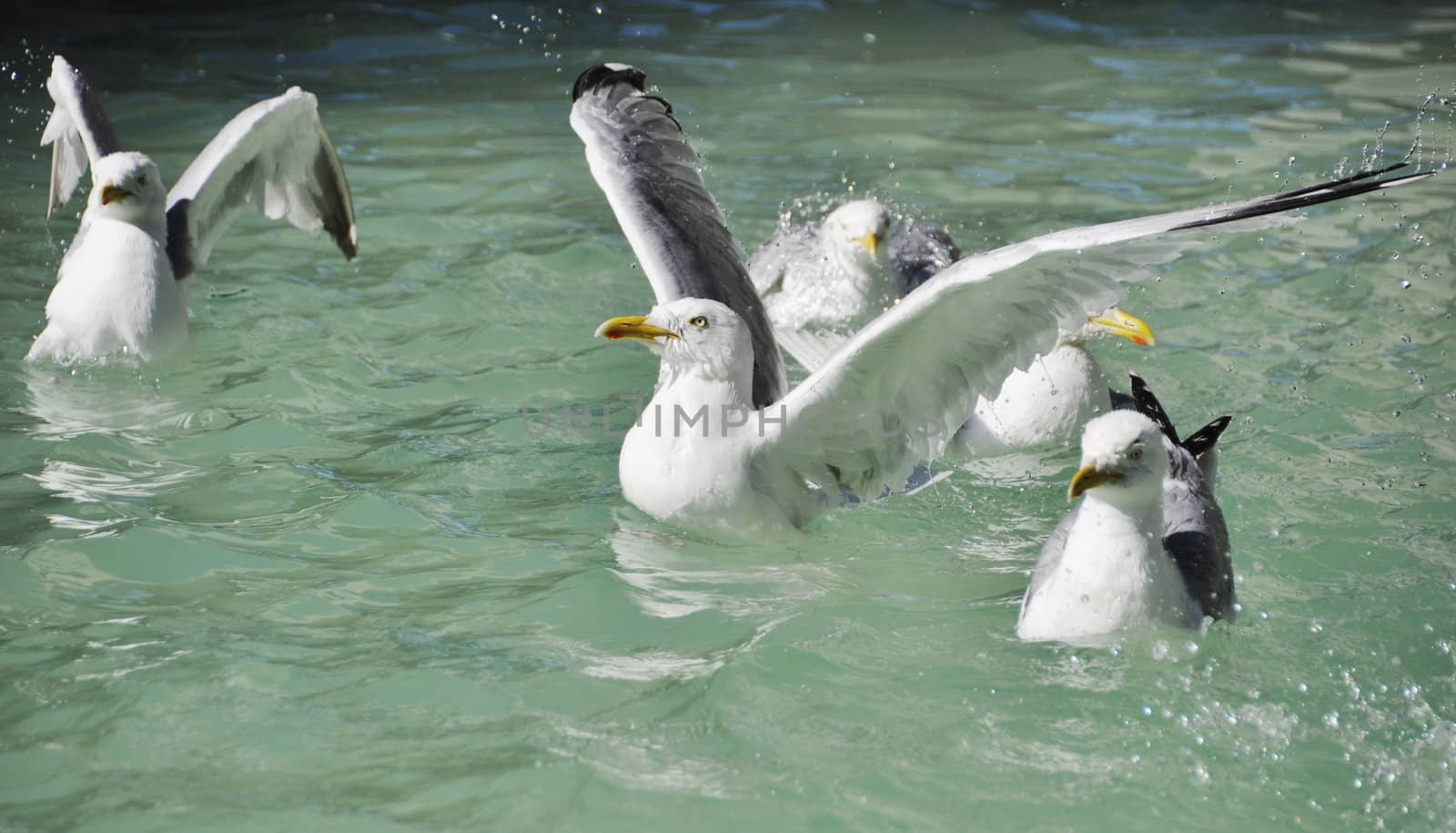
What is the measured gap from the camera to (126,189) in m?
6.46

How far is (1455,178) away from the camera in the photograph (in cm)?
918

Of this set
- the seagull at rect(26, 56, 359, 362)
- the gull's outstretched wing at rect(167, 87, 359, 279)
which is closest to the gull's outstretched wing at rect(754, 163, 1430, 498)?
the seagull at rect(26, 56, 359, 362)

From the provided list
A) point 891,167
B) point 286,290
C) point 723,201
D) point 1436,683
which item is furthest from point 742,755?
point 891,167

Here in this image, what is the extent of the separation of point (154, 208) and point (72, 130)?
3.63 feet

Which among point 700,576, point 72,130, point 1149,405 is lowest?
point 700,576

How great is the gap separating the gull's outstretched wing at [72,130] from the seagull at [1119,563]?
4598 mm

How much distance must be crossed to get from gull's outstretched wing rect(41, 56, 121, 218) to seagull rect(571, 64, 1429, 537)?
2.65m

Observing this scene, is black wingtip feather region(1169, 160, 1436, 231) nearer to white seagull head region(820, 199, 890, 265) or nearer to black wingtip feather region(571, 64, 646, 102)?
white seagull head region(820, 199, 890, 265)

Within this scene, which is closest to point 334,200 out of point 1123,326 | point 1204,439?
point 1123,326

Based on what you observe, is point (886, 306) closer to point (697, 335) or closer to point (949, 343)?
point (697, 335)

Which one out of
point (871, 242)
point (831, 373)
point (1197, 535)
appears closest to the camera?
point (1197, 535)

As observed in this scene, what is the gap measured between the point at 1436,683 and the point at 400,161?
262 inches

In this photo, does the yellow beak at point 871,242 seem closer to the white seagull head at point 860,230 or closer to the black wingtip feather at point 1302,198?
the white seagull head at point 860,230

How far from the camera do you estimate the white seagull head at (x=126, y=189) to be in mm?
6410
